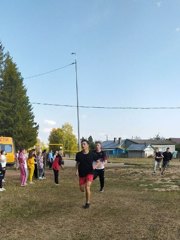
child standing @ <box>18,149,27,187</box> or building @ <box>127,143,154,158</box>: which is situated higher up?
building @ <box>127,143,154,158</box>

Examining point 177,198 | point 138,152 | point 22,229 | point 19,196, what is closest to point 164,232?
point 22,229

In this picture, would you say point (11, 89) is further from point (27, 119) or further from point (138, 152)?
point (138, 152)

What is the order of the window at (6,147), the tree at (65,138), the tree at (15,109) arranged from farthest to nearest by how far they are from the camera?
the tree at (65,138) < the tree at (15,109) < the window at (6,147)

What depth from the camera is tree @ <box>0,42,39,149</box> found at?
66812 mm

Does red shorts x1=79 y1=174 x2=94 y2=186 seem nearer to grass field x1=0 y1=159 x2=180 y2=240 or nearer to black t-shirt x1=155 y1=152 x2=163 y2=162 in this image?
grass field x1=0 y1=159 x2=180 y2=240

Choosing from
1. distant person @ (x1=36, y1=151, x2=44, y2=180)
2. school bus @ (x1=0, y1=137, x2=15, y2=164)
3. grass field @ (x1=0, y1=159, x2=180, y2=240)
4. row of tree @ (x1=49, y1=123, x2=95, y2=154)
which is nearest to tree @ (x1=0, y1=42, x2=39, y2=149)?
school bus @ (x1=0, y1=137, x2=15, y2=164)

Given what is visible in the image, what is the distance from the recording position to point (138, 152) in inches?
4857

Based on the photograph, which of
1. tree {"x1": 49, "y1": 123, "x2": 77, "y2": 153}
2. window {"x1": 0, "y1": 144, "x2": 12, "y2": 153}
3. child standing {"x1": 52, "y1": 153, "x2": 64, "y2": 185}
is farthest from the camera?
tree {"x1": 49, "y1": 123, "x2": 77, "y2": 153}

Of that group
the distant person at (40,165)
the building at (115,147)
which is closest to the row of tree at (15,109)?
the distant person at (40,165)

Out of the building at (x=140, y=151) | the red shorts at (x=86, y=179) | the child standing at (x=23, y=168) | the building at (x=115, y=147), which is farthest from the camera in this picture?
the building at (x=115, y=147)

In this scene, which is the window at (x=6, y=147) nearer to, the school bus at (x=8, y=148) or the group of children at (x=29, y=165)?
the school bus at (x=8, y=148)

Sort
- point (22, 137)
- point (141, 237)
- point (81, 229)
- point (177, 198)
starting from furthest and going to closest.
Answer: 1. point (22, 137)
2. point (177, 198)
3. point (81, 229)
4. point (141, 237)

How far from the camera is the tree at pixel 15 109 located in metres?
66.8

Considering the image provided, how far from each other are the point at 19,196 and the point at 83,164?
3677 millimetres
